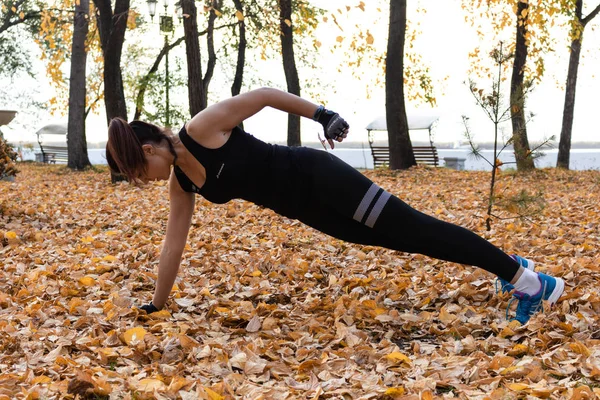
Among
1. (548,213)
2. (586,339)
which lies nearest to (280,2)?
(548,213)

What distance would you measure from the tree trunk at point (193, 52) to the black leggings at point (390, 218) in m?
8.33

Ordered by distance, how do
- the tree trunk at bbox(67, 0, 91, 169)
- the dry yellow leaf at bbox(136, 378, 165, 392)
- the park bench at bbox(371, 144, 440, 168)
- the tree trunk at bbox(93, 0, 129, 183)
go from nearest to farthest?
the dry yellow leaf at bbox(136, 378, 165, 392) < the tree trunk at bbox(93, 0, 129, 183) < the tree trunk at bbox(67, 0, 91, 169) < the park bench at bbox(371, 144, 440, 168)

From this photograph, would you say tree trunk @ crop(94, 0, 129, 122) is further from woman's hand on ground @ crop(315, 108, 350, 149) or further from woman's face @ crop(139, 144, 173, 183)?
woman's hand on ground @ crop(315, 108, 350, 149)

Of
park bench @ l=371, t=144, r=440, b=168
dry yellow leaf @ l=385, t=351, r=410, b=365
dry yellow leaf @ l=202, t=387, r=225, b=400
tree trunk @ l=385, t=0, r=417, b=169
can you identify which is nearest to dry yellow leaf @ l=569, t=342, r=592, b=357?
dry yellow leaf @ l=385, t=351, r=410, b=365

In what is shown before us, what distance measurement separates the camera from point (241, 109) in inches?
132

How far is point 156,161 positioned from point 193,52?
850 centimetres

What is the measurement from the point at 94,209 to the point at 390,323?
231 inches

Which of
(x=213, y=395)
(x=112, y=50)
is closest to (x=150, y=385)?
(x=213, y=395)

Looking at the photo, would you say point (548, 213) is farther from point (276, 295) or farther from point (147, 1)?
point (147, 1)

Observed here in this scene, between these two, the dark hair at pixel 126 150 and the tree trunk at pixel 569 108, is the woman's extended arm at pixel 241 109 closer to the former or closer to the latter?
the dark hair at pixel 126 150

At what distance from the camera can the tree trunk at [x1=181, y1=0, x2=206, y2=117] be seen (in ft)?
36.5

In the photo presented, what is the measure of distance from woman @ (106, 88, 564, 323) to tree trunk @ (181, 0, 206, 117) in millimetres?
8128

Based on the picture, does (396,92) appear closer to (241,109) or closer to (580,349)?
(241,109)

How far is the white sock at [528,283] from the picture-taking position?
3.46 meters
